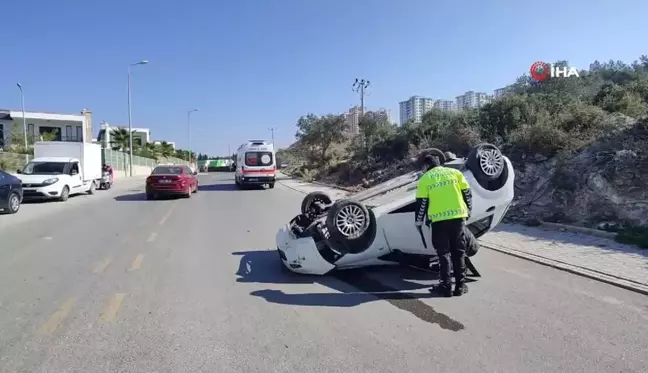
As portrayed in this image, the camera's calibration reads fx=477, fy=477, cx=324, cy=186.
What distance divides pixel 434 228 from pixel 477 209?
1130 millimetres

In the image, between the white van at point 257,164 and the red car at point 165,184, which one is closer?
the red car at point 165,184

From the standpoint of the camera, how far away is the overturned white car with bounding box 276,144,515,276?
21.1 ft

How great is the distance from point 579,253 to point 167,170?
18.7 metres

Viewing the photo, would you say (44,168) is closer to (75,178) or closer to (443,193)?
(75,178)

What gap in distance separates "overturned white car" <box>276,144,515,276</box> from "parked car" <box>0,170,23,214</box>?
39.3ft

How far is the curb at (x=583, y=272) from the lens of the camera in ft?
19.4

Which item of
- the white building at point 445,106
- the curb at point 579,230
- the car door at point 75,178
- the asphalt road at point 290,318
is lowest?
the asphalt road at point 290,318

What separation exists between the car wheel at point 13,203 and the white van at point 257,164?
14001mm

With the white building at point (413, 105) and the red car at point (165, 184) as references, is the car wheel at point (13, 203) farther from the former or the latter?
the white building at point (413, 105)

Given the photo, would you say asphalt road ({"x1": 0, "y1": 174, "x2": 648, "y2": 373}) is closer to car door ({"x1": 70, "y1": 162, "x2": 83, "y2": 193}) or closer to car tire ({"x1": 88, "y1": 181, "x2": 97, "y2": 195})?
car door ({"x1": 70, "y1": 162, "x2": 83, "y2": 193})

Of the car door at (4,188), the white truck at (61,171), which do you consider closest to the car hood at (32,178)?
the white truck at (61,171)

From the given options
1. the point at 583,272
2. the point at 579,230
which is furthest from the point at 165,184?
the point at 583,272

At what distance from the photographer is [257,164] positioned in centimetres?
2880

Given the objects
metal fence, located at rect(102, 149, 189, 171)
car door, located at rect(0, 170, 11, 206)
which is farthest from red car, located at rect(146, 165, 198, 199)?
metal fence, located at rect(102, 149, 189, 171)
